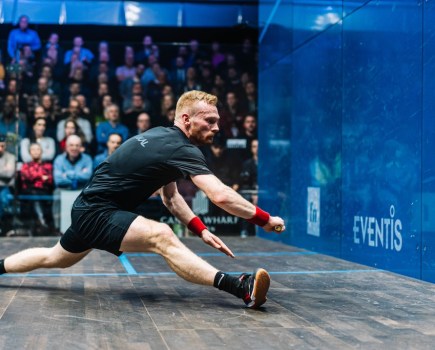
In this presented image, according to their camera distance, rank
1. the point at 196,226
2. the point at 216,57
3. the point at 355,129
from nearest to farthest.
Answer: the point at 196,226, the point at 355,129, the point at 216,57

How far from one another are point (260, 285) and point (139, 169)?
853 mm

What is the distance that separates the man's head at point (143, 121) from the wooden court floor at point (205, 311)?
3.95 meters

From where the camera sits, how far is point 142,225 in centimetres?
363

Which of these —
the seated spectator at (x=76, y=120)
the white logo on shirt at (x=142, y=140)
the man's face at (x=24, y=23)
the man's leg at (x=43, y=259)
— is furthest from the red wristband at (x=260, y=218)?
the man's face at (x=24, y=23)

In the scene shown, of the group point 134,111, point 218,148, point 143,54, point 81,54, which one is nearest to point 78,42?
point 81,54

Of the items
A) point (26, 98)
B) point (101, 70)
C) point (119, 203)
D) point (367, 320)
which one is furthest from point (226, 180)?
point (367, 320)

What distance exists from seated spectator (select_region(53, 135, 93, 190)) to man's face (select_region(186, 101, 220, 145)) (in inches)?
217

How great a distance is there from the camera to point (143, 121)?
366 inches

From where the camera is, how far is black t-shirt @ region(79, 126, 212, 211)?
12.1 ft

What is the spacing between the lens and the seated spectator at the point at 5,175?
29.7 ft

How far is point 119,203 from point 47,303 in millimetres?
598

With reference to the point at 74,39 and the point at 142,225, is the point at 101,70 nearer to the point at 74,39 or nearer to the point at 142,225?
the point at 74,39

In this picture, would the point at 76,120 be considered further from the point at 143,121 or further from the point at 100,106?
the point at 143,121

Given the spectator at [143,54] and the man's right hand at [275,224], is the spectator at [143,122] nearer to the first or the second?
the spectator at [143,54]
